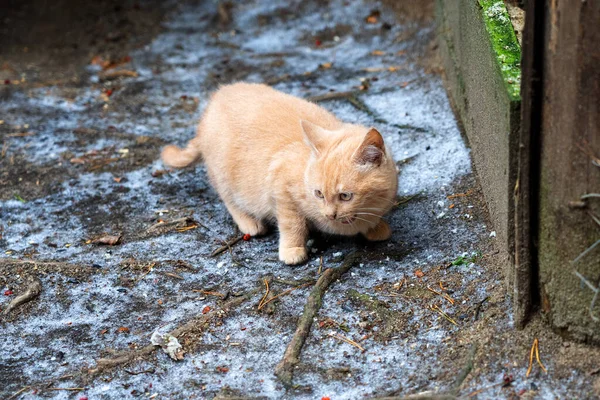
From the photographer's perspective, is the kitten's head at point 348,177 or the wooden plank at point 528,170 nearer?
the wooden plank at point 528,170

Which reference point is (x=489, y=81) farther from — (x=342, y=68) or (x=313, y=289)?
(x=342, y=68)

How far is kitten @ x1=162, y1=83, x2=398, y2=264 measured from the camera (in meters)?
3.84

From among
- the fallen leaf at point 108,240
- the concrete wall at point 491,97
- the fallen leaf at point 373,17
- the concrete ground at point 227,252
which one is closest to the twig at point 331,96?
the concrete ground at point 227,252

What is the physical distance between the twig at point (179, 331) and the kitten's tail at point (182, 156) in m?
1.39

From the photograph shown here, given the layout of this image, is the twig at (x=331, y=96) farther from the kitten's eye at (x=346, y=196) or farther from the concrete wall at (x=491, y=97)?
the kitten's eye at (x=346, y=196)

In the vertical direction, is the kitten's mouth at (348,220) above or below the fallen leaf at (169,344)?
above

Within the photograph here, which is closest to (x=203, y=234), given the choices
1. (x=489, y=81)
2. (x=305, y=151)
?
(x=305, y=151)

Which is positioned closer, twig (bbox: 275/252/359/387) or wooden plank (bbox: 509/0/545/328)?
wooden plank (bbox: 509/0/545/328)

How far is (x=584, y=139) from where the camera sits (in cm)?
265

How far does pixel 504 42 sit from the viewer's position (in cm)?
355

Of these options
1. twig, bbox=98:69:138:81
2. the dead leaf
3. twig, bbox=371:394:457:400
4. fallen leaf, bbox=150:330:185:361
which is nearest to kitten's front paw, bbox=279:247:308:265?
fallen leaf, bbox=150:330:185:361

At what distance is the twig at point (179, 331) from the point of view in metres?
3.40

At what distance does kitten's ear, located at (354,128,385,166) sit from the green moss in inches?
27.2

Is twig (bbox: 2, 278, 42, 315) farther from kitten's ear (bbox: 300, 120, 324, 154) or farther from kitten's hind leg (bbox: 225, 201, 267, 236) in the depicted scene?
kitten's ear (bbox: 300, 120, 324, 154)
